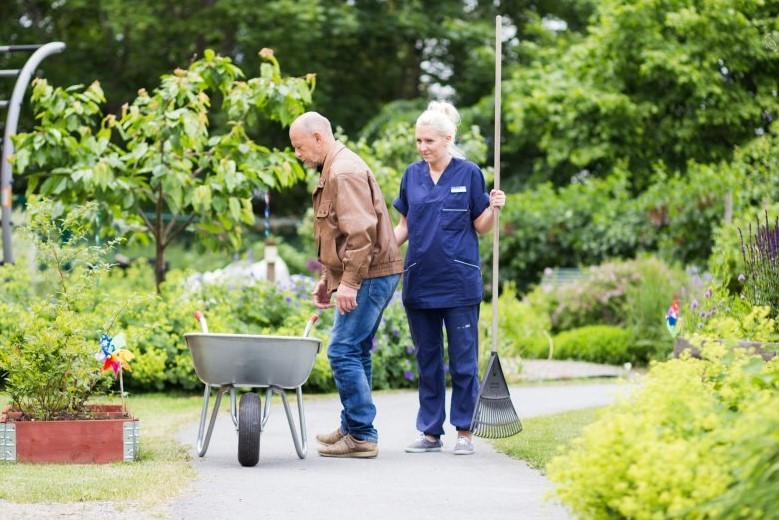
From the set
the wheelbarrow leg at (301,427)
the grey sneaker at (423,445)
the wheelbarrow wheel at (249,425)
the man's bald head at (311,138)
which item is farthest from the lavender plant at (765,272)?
the wheelbarrow wheel at (249,425)

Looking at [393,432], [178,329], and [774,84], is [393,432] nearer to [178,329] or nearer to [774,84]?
[178,329]

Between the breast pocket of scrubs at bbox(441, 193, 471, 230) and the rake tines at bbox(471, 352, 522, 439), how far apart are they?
709 millimetres

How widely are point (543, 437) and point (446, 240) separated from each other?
1.47 metres

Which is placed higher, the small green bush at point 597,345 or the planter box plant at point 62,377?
the planter box plant at point 62,377

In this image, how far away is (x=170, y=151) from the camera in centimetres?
930

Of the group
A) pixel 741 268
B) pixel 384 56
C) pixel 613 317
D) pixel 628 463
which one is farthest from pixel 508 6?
pixel 628 463

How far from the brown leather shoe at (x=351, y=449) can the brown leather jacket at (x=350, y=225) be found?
0.80 meters

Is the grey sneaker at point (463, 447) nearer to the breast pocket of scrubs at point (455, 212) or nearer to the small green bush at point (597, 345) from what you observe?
the breast pocket of scrubs at point (455, 212)

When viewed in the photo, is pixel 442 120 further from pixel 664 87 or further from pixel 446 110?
pixel 664 87

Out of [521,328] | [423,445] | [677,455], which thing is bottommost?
[521,328]

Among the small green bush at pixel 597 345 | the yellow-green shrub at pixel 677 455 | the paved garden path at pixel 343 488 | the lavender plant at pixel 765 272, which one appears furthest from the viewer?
the small green bush at pixel 597 345

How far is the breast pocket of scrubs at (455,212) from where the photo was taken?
6191 mm

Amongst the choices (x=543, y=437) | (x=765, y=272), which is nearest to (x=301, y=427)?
(x=543, y=437)

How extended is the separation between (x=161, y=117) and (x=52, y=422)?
3.95 m
